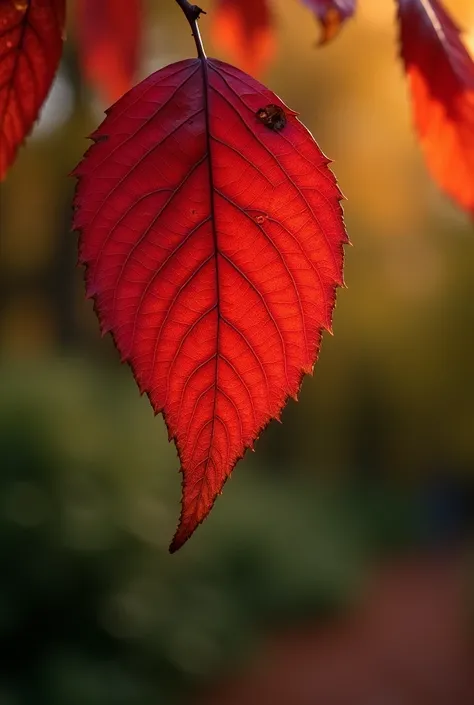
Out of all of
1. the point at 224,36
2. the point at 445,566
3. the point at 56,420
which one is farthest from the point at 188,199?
the point at 445,566

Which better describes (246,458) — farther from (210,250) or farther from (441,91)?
(210,250)

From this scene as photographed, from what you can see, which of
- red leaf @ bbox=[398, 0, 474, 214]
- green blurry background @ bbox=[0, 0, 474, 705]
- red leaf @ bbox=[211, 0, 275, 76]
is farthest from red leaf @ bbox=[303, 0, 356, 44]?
green blurry background @ bbox=[0, 0, 474, 705]

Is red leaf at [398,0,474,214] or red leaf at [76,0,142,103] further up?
red leaf at [76,0,142,103]

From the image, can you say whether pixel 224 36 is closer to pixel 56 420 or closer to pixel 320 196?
pixel 320 196

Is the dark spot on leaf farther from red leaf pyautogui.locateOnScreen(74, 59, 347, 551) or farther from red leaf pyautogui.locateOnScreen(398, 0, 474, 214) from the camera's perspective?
red leaf pyautogui.locateOnScreen(398, 0, 474, 214)

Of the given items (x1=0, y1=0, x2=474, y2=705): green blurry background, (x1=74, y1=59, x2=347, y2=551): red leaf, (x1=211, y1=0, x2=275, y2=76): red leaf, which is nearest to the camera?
(x1=74, y1=59, x2=347, y2=551): red leaf
